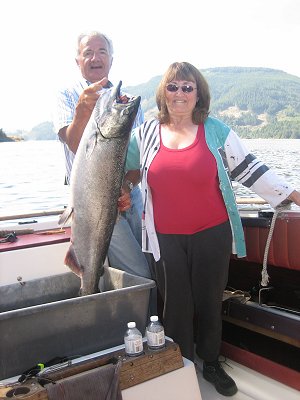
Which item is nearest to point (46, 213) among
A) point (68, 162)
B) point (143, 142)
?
point (68, 162)

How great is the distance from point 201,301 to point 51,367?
3.73 ft

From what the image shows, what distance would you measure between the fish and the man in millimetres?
221

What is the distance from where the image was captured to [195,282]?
9.76ft

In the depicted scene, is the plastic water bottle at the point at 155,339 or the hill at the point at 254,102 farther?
the hill at the point at 254,102

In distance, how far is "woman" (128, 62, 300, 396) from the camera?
284cm

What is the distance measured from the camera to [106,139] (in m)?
2.82

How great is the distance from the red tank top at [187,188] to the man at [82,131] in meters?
0.35

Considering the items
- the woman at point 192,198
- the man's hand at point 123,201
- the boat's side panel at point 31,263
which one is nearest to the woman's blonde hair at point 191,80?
the woman at point 192,198

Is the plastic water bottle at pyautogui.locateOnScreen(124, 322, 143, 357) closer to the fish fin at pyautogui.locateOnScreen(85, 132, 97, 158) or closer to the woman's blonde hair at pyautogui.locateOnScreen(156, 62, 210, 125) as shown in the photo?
the fish fin at pyautogui.locateOnScreen(85, 132, 97, 158)

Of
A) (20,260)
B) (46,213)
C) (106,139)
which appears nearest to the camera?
(106,139)

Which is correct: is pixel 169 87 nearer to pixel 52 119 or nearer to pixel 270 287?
pixel 52 119

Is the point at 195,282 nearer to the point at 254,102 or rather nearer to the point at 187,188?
the point at 187,188

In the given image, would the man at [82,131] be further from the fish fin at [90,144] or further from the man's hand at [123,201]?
the fish fin at [90,144]

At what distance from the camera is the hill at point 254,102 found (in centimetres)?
4806
